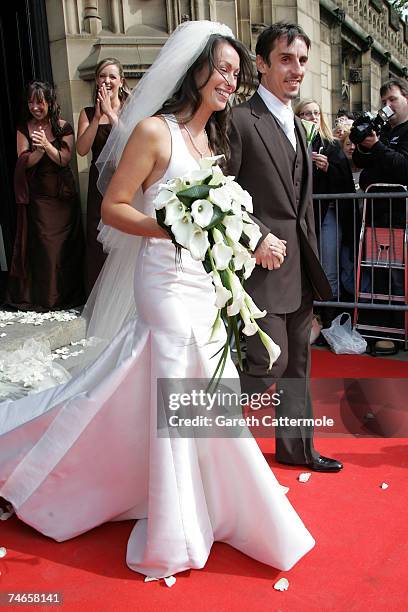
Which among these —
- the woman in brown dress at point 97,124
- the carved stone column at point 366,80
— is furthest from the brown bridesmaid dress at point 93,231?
the carved stone column at point 366,80

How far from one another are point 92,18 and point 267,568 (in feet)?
17.6

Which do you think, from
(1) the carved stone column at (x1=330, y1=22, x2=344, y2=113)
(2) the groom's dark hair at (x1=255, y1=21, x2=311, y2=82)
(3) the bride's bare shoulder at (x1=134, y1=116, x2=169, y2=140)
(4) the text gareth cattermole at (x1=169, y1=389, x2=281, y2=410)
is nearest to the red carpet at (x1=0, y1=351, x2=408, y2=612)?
(4) the text gareth cattermole at (x1=169, y1=389, x2=281, y2=410)

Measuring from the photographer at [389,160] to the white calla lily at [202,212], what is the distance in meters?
3.59

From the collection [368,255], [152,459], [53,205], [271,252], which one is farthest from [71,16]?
[152,459]

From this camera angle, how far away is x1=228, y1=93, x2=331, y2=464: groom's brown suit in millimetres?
3004

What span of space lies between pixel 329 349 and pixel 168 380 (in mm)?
3406

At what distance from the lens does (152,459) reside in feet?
7.96

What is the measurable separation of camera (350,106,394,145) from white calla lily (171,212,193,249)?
3.74 metres

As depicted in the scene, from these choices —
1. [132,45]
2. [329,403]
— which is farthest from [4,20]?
[329,403]

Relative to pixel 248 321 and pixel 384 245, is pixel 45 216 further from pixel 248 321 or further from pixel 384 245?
pixel 248 321

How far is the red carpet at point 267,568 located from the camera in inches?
88.7

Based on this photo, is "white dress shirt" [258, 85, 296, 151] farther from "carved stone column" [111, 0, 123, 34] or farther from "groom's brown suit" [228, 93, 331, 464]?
"carved stone column" [111, 0, 123, 34]

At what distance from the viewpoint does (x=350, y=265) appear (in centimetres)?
581

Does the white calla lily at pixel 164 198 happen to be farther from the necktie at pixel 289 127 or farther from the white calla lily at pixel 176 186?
the necktie at pixel 289 127
